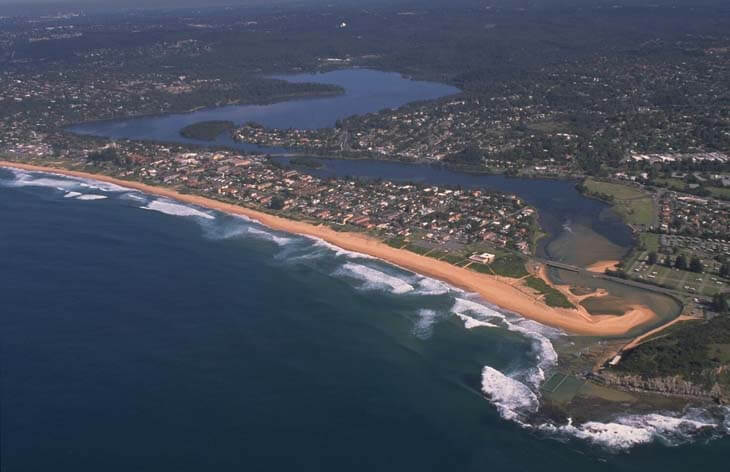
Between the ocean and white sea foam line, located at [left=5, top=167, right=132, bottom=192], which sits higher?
the ocean

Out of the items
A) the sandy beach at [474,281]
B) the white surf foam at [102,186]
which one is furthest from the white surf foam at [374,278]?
the white surf foam at [102,186]

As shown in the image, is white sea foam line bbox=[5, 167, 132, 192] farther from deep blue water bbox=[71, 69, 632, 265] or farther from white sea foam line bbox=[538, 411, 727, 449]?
white sea foam line bbox=[538, 411, 727, 449]

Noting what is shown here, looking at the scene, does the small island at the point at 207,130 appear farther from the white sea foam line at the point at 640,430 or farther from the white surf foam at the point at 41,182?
the white sea foam line at the point at 640,430

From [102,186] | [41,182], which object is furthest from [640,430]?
[41,182]

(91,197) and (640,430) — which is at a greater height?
(640,430)

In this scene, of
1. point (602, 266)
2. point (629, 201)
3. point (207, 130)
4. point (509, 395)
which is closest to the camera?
point (509, 395)

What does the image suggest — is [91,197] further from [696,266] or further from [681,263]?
[696,266]

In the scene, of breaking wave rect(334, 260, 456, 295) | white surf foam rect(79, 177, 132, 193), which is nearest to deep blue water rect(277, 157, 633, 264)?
breaking wave rect(334, 260, 456, 295)
